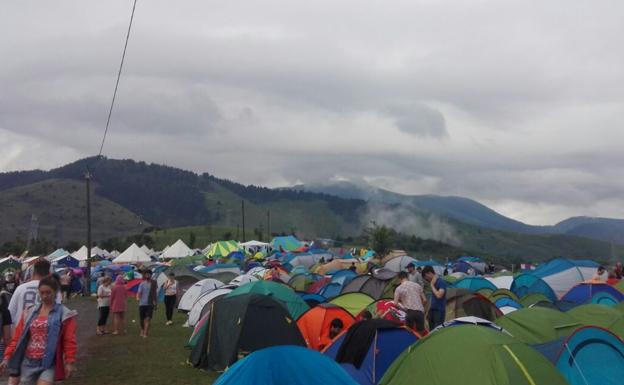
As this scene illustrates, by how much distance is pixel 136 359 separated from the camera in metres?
12.5

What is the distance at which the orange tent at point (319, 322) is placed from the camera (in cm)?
1231

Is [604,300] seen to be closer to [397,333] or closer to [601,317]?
[601,317]

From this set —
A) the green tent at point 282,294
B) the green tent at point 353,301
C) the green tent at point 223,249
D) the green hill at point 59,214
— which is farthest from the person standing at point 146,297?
the green hill at point 59,214

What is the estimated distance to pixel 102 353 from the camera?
13.3 metres

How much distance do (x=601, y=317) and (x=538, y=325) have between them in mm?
2153

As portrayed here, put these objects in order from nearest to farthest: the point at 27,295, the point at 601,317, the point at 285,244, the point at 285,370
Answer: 1. the point at 285,370
2. the point at 27,295
3. the point at 601,317
4. the point at 285,244

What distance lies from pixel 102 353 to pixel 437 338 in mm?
8677

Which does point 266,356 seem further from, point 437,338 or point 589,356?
point 589,356

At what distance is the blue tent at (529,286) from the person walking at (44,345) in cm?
1892

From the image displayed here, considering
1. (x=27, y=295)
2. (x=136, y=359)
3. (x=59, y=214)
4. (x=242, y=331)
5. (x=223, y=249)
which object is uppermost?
(x=59, y=214)

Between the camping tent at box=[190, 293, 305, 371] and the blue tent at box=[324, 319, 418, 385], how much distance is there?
2170 millimetres

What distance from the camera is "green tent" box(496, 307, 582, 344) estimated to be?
919 centimetres

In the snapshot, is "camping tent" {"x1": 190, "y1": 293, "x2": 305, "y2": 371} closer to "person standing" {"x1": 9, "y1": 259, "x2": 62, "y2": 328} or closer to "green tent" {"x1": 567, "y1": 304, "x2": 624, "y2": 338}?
"person standing" {"x1": 9, "y1": 259, "x2": 62, "y2": 328}

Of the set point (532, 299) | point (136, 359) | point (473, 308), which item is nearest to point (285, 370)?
point (136, 359)
